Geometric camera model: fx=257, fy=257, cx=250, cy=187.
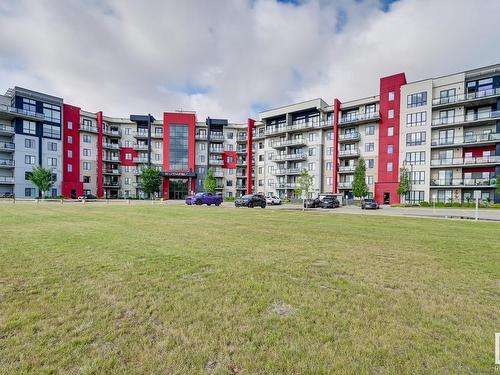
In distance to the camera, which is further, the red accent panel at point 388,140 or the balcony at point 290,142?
the balcony at point 290,142

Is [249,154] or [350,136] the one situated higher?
[350,136]

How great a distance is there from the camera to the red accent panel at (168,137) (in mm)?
70000

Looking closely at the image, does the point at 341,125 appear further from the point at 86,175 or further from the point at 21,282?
the point at 86,175

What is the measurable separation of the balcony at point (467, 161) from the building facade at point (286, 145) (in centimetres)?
14

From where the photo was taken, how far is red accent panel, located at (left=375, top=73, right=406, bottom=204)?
48.7 m

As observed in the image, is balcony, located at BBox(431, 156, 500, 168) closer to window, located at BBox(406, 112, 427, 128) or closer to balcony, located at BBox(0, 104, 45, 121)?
window, located at BBox(406, 112, 427, 128)

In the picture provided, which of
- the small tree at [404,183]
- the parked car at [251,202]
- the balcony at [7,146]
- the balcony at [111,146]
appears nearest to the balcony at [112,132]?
the balcony at [111,146]

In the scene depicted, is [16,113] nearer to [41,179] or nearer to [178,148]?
[41,179]

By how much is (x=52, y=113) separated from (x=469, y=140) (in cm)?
8442

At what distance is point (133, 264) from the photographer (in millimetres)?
6570

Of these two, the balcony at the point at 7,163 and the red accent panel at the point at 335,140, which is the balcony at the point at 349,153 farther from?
the balcony at the point at 7,163

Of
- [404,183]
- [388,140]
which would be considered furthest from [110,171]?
[404,183]

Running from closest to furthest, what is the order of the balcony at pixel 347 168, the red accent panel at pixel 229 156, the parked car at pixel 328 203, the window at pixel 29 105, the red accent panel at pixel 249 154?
the parked car at pixel 328 203 → the balcony at pixel 347 168 → the window at pixel 29 105 → the red accent panel at pixel 249 154 → the red accent panel at pixel 229 156

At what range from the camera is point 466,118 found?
42.7m
